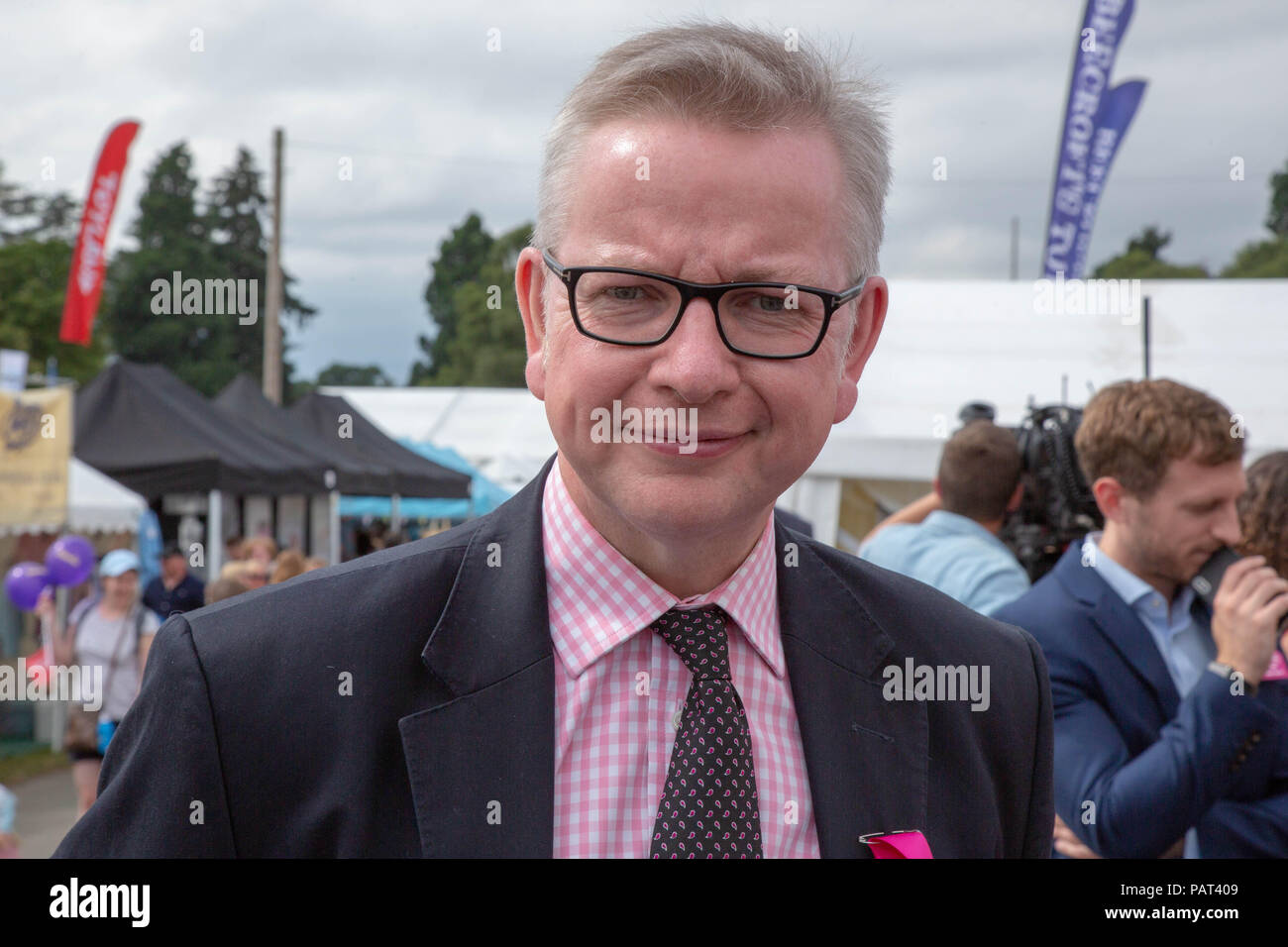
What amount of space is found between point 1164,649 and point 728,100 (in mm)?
1780

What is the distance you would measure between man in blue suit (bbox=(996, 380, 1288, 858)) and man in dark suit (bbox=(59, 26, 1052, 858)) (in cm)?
96

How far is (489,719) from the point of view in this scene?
4.51 ft

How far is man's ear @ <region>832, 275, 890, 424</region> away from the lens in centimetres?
152

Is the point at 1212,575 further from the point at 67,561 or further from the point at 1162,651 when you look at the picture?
the point at 67,561

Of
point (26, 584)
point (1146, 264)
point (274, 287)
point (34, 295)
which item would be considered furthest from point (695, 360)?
point (34, 295)

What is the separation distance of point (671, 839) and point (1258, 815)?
5.41 ft

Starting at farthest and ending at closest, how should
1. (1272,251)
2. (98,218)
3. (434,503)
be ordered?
(1272,251), (434,503), (98,218)

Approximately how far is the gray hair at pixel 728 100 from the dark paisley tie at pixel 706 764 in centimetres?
47

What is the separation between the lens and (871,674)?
156cm

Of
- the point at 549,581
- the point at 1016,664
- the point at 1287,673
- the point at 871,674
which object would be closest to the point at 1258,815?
the point at 1287,673

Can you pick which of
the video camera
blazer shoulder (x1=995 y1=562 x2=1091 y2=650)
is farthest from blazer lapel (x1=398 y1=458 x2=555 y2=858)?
the video camera

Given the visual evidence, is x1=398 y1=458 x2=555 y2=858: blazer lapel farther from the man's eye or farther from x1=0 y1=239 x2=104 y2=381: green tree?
x1=0 y1=239 x2=104 y2=381: green tree

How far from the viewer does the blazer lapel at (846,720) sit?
56.8 inches

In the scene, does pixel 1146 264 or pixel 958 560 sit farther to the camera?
pixel 1146 264
